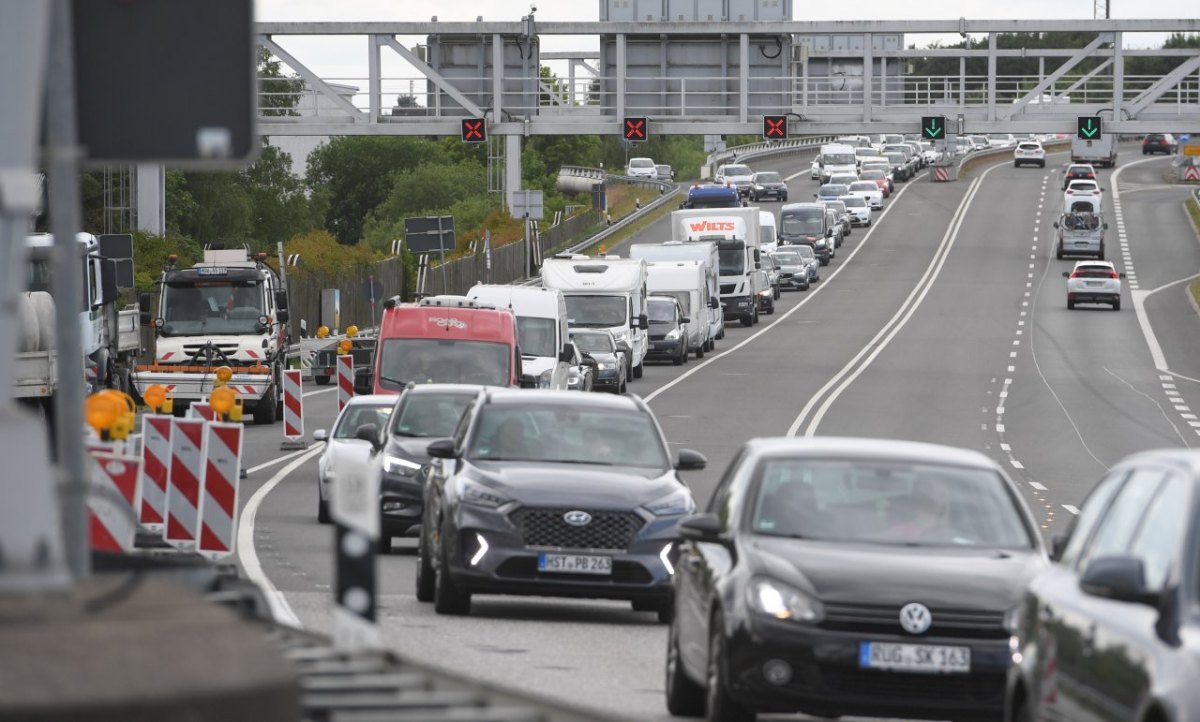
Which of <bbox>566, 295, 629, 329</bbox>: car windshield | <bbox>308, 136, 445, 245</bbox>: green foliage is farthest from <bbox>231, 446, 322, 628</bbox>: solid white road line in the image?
<bbox>308, 136, 445, 245</bbox>: green foliage

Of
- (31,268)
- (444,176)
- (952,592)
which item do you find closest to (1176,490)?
(952,592)

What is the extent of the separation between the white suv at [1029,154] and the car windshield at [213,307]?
337ft

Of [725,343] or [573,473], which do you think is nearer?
[573,473]

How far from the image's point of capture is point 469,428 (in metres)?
16.2

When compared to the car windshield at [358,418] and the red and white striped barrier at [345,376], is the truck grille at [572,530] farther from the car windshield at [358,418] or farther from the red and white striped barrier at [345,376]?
the red and white striped barrier at [345,376]

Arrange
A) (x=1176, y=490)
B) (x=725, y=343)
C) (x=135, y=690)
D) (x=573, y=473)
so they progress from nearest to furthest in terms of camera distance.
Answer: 1. (x=135, y=690)
2. (x=1176, y=490)
3. (x=573, y=473)
4. (x=725, y=343)

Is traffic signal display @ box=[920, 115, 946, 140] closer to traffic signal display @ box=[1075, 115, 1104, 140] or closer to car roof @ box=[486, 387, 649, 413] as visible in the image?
traffic signal display @ box=[1075, 115, 1104, 140]

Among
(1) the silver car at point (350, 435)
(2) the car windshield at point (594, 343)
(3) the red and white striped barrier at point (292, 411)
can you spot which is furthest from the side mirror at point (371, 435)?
(2) the car windshield at point (594, 343)

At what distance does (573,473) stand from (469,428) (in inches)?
39.8

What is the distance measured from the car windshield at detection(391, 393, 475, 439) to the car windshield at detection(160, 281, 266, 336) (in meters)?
16.6

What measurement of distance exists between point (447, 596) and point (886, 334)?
49.4 m

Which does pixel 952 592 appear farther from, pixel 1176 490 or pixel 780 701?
pixel 1176 490

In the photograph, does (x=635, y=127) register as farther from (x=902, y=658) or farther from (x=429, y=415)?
(x=902, y=658)

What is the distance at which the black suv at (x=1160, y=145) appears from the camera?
147m
